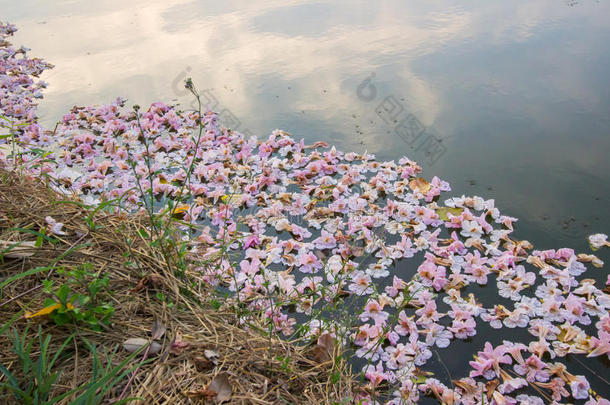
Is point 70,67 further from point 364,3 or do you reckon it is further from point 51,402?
point 51,402

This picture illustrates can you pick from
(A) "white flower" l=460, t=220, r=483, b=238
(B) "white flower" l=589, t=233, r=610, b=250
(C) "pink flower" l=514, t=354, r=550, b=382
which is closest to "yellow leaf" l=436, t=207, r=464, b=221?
(A) "white flower" l=460, t=220, r=483, b=238

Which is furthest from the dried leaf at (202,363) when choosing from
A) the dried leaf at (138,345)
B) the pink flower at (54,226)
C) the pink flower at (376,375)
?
the pink flower at (54,226)

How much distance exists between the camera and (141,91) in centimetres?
455

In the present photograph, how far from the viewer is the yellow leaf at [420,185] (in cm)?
276

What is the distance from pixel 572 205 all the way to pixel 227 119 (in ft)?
9.03

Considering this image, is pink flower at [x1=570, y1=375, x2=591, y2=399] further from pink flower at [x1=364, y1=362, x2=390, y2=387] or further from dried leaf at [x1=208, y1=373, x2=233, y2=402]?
dried leaf at [x1=208, y1=373, x2=233, y2=402]

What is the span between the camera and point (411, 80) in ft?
13.6

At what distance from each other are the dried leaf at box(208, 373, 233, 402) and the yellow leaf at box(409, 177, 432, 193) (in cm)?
187

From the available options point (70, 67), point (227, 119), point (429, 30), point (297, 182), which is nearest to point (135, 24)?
point (70, 67)

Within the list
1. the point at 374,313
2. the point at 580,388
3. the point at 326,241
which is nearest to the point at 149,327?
the point at 374,313

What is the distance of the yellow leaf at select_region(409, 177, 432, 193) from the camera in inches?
109

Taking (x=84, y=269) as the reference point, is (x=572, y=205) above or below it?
below

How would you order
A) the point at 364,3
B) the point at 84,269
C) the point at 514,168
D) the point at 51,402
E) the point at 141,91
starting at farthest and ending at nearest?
1. the point at 364,3
2. the point at 141,91
3. the point at 514,168
4. the point at 84,269
5. the point at 51,402

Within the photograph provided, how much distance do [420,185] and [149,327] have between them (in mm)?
1971
